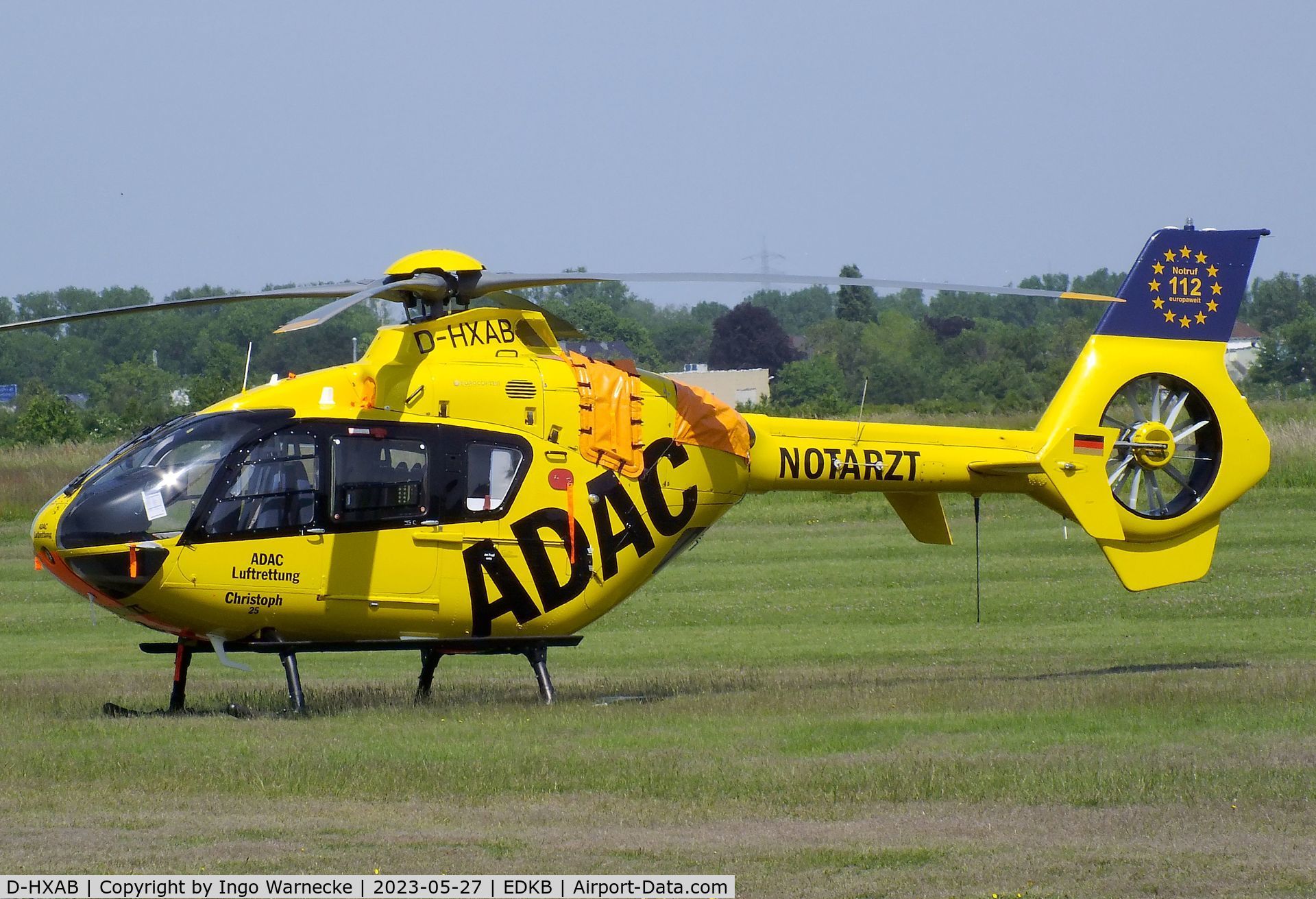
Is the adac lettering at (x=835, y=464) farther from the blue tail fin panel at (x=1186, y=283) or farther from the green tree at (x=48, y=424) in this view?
the green tree at (x=48, y=424)

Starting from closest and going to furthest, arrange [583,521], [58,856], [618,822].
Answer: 1. [58,856]
2. [618,822]
3. [583,521]

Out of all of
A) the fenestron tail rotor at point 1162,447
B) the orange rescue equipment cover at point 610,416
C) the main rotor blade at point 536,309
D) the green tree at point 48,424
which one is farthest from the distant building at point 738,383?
the orange rescue equipment cover at point 610,416

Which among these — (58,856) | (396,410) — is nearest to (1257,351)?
(396,410)

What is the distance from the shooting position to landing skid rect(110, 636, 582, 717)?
13.5 metres

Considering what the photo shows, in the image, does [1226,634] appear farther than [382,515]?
Yes

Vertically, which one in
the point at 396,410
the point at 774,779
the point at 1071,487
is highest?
the point at 396,410

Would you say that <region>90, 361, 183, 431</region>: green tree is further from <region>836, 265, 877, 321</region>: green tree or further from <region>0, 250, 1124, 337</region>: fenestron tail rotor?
<region>0, 250, 1124, 337</region>: fenestron tail rotor

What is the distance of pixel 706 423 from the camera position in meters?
14.7

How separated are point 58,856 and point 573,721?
16.6 ft

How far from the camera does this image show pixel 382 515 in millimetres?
13414

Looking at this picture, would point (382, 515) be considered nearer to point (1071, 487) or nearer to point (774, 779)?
point (774, 779)

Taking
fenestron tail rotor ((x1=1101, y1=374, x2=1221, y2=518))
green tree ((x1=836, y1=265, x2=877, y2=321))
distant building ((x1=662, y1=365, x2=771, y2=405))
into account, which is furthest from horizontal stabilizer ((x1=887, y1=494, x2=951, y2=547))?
green tree ((x1=836, y1=265, x2=877, y2=321))

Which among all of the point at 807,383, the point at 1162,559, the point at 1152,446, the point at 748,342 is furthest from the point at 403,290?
the point at 748,342

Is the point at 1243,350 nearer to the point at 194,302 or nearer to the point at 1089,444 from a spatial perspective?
the point at 1089,444
